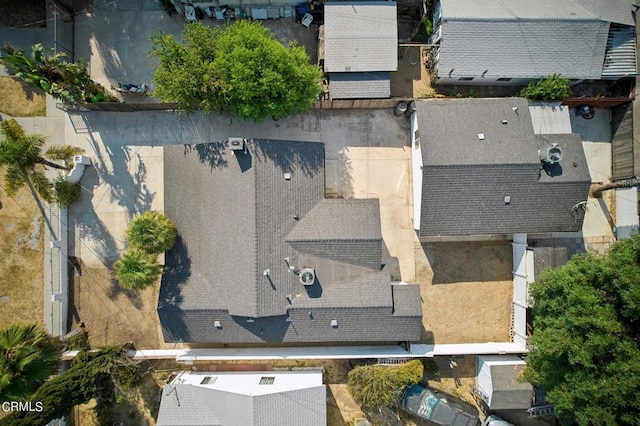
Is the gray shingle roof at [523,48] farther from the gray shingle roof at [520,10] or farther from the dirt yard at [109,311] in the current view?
the dirt yard at [109,311]

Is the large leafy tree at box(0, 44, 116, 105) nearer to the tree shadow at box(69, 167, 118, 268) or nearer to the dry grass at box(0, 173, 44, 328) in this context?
the tree shadow at box(69, 167, 118, 268)

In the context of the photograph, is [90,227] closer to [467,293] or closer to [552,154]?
[467,293]

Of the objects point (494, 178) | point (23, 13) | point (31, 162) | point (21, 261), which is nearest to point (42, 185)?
point (31, 162)

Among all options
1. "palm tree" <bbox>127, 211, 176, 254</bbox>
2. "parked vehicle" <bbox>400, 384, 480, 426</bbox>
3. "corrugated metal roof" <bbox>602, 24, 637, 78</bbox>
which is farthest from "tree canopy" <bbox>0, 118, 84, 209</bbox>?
"corrugated metal roof" <bbox>602, 24, 637, 78</bbox>

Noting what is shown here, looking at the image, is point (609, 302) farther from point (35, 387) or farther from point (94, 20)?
point (94, 20)

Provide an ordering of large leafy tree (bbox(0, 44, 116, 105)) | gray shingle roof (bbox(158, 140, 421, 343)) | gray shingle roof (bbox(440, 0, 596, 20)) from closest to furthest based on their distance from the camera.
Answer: large leafy tree (bbox(0, 44, 116, 105)), gray shingle roof (bbox(158, 140, 421, 343)), gray shingle roof (bbox(440, 0, 596, 20))

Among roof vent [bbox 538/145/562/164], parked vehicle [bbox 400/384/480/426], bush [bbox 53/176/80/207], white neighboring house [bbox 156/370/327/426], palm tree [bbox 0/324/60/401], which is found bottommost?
parked vehicle [bbox 400/384/480/426]

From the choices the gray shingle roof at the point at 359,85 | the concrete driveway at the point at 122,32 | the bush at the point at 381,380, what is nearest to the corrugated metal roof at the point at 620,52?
the gray shingle roof at the point at 359,85
